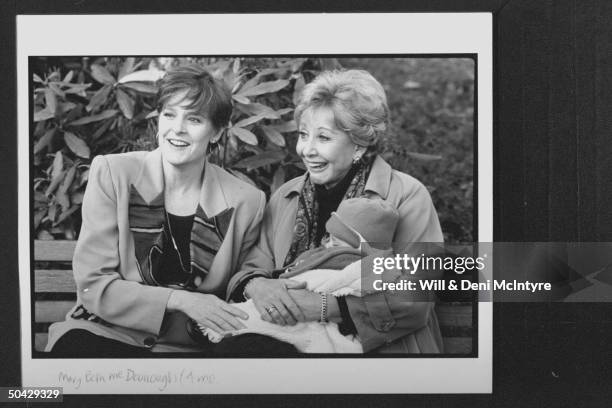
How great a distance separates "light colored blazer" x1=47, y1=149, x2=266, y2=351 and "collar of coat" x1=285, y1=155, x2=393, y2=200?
156 millimetres

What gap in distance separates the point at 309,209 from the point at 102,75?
41.4 inches

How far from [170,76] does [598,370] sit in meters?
2.25

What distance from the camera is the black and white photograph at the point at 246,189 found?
3680mm

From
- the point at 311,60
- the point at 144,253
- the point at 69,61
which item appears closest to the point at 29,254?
the point at 144,253

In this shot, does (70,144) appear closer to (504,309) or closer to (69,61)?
(69,61)

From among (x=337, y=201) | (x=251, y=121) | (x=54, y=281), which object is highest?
(x=251, y=121)

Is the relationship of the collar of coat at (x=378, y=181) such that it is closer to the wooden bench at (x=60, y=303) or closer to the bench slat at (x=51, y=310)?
the wooden bench at (x=60, y=303)

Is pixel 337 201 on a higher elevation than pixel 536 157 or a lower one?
lower

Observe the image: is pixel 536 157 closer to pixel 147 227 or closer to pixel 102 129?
pixel 147 227

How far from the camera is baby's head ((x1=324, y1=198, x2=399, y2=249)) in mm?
3662

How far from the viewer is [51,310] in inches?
146

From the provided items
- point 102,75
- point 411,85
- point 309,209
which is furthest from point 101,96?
point 411,85

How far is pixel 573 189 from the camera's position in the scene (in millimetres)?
3748

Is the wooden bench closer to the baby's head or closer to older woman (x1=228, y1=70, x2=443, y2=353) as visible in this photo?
older woman (x1=228, y1=70, x2=443, y2=353)
